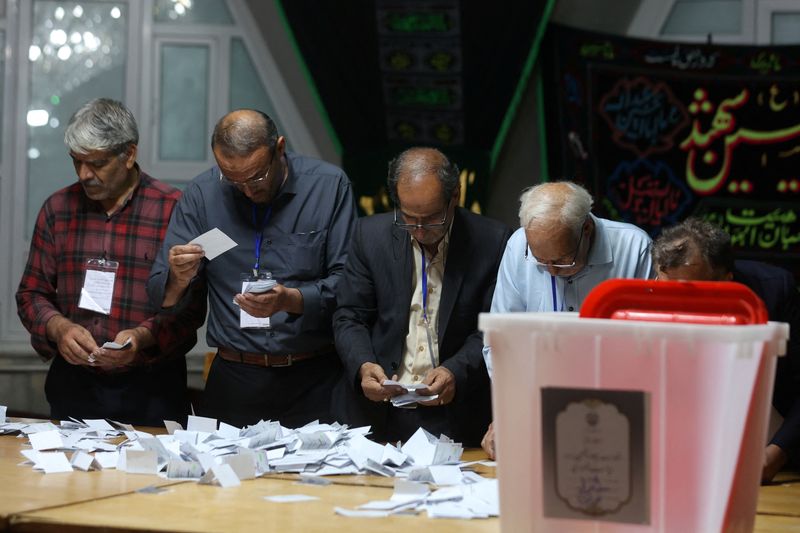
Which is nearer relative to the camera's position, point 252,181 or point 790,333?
point 790,333

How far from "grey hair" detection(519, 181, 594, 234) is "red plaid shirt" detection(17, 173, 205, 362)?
1.21m

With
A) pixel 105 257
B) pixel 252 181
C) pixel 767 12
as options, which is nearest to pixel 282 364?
pixel 252 181

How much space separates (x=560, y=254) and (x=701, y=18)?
11.0 ft

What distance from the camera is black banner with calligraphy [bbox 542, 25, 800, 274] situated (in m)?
5.00

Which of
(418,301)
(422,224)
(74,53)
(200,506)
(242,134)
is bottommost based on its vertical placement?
(200,506)

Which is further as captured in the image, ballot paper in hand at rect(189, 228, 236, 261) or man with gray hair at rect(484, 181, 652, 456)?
ballot paper in hand at rect(189, 228, 236, 261)

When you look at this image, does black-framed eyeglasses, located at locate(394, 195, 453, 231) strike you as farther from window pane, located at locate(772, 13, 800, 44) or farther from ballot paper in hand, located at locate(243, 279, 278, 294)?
window pane, located at locate(772, 13, 800, 44)

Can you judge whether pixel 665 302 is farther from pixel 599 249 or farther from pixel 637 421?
pixel 599 249

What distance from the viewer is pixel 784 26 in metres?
5.23

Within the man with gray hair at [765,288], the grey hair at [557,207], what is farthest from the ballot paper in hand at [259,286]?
the man with gray hair at [765,288]

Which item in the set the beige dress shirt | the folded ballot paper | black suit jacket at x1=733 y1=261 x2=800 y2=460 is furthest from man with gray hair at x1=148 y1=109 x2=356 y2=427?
black suit jacket at x1=733 y1=261 x2=800 y2=460

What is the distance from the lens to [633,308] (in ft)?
4.89

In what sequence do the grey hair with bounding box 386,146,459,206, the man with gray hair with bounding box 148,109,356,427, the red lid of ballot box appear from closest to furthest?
1. the red lid of ballot box
2. the grey hair with bounding box 386,146,459,206
3. the man with gray hair with bounding box 148,109,356,427

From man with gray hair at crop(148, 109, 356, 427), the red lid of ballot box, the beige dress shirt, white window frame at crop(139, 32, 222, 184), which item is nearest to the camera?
the red lid of ballot box
